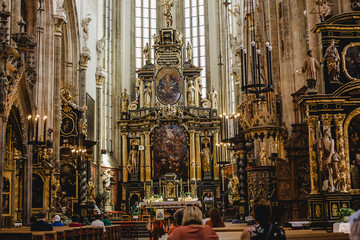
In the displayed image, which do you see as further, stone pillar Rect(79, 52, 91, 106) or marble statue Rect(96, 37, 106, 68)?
marble statue Rect(96, 37, 106, 68)

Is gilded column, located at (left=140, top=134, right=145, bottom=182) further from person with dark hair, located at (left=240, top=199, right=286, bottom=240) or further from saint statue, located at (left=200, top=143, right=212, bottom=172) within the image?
person with dark hair, located at (left=240, top=199, right=286, bottom=240)

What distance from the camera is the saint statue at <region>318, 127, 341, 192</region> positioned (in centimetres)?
1101

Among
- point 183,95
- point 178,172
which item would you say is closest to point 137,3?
point 183,95

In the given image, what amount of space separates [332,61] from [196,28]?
2653 cm

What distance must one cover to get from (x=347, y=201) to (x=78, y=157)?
1382cm

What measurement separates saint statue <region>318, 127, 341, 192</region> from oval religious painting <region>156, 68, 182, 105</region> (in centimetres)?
2201

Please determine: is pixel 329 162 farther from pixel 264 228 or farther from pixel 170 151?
pixel 170 151

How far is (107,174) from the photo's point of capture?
30031 mm

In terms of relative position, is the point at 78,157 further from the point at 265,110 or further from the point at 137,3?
the point at 137,3

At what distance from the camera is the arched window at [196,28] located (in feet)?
121

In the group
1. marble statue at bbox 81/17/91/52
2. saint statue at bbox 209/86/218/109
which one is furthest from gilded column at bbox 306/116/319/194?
saint statue at bbox 209/86/218/109

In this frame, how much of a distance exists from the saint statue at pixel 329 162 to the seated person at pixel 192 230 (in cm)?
716

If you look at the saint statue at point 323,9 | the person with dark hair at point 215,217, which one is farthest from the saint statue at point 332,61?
the person with dark hair at point 215,217

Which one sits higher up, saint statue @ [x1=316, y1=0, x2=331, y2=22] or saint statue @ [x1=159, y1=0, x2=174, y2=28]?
saint statue @ [x1=159, y1=0, x2=174, y2=28]
